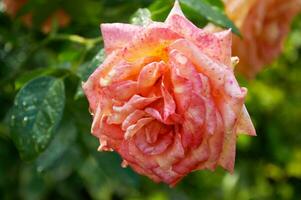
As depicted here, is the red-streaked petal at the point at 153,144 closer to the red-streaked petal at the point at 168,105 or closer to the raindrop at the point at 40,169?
the red-streaked petal at the point at 168,105

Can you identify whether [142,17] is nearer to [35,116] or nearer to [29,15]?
[35,116]

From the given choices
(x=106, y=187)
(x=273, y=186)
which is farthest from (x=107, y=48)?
(x=273, y=186)

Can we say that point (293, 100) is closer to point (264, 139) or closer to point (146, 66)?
point (264, 139)

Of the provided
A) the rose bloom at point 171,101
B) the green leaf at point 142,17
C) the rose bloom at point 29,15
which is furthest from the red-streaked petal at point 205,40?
the rose bloom at point 29,15

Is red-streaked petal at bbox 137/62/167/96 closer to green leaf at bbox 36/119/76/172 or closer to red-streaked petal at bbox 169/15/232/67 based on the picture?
red-streaked petal at bbox 169/15/232/67

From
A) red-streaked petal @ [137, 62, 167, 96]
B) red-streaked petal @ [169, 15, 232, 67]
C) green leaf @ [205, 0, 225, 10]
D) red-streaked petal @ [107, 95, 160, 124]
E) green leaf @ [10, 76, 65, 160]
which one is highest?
red-streaked petal @ [169, 15, 232, 67]

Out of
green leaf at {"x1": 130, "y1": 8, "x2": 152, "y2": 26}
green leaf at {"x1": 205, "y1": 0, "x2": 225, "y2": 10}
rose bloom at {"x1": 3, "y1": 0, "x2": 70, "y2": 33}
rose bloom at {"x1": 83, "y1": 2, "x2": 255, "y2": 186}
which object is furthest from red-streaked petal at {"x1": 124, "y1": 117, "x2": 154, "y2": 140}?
rose bloom at {"x1": 3, "y1": 0, "x2": 70, "y2": 33}
